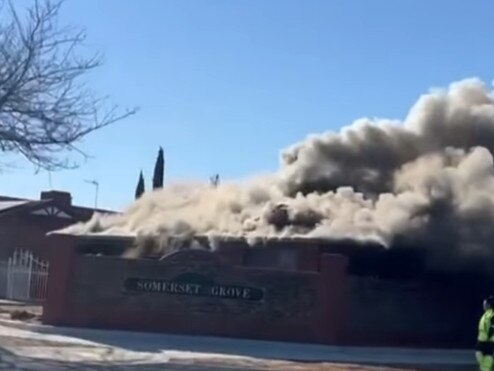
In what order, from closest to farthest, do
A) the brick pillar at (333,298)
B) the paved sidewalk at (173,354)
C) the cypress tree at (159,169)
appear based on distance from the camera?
the paved sidewalk at (173,354)
the brick pillar at (333,298)
the cypress tree at (159,169)

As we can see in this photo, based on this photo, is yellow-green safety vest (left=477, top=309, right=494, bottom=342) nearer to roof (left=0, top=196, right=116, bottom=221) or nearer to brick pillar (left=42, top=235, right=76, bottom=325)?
brick pillar (left=42, top=235, right=76, bottom=325)

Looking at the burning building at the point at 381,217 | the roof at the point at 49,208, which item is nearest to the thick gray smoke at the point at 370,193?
the burning building at the point at 381,217

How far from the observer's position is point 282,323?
27047 mm

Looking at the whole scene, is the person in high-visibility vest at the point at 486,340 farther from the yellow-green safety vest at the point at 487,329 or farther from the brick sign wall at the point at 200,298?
the brick sign wall at the point at 200,298

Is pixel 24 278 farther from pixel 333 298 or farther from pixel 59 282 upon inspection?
pixel 333 298

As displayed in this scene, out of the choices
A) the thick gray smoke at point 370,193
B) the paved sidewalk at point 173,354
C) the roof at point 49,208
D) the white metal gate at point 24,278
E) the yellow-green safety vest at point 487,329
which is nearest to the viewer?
the yellow-green safety vest at point 487,329

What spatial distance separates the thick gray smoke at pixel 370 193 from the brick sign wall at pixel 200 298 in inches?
150

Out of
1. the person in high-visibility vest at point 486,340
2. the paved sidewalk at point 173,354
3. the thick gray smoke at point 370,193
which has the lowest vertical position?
the paved sidewalk at point 173,354

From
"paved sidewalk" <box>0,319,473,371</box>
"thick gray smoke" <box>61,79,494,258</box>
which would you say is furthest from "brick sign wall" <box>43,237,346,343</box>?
"thick gray smoke" <box>61,79,494,258</box>

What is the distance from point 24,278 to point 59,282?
27.3 ft

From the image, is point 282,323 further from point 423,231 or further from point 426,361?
point 423,231

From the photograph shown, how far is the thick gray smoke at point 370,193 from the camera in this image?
3106cm

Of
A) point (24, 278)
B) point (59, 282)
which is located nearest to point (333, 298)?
point (59, 282)

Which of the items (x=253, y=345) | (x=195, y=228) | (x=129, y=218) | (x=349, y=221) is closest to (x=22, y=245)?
(x=129, y=218)
